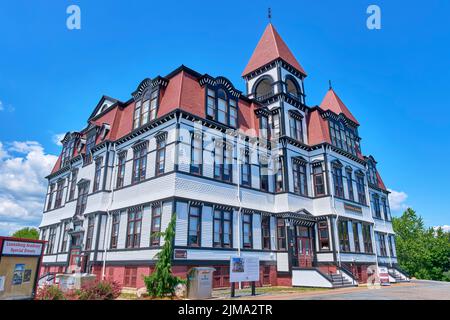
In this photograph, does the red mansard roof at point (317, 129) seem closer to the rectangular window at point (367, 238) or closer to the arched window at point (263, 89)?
the arched window at point (263, 89)

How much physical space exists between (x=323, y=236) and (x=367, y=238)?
6177 mm

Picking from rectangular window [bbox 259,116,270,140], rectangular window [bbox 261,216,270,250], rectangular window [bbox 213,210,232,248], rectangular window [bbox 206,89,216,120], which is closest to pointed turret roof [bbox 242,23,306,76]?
rectangular window [bbox 259,116,270,140]

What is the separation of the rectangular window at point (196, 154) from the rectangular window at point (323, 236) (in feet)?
38.6

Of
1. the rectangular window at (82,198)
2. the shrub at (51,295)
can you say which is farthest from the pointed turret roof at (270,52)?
the shrub at (51,295)

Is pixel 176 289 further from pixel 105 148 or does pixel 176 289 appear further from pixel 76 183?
pixel 76 183

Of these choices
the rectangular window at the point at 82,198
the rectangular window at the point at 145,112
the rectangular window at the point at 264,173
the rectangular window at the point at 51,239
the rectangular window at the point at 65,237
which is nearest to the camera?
the rectangular window at the point at 145,112

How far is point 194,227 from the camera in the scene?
1873 centimetres

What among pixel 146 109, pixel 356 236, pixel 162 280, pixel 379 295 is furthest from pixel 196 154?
pixel 356 236

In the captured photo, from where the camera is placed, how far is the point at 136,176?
2188 cm

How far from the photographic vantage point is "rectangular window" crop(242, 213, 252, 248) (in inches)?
843

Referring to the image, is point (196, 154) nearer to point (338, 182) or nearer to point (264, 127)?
point (264, 127)

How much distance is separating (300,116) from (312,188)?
6434mm

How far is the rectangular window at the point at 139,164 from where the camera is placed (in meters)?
21.5

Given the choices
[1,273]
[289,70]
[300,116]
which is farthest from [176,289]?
[289,70]
